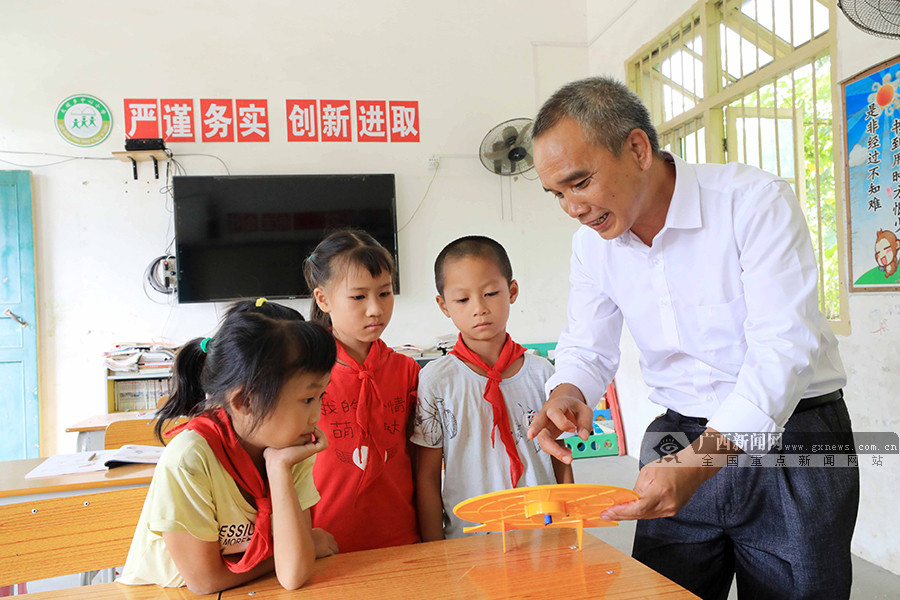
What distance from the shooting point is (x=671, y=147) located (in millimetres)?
4238

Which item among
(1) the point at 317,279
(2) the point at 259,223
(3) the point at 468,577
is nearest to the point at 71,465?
(1) the point at 317,279

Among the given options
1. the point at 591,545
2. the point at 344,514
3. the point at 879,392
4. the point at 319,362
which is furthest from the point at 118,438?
the point at 879,392

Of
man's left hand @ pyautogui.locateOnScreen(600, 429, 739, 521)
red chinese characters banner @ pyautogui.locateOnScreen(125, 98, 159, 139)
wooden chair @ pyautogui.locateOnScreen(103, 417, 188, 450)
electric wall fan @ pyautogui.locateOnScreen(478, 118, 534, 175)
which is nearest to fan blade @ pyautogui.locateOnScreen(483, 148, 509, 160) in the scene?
electric wall fan @ pyautogui.locateOnScreen(478, 118, 534, 175)

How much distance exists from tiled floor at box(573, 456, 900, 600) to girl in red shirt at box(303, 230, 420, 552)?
1497 millimetres

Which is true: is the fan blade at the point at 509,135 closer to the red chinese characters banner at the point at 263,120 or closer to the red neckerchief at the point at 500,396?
the red chinese characters banner at the point at 263,120

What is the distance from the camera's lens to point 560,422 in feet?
4.06

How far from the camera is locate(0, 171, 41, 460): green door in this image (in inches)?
170

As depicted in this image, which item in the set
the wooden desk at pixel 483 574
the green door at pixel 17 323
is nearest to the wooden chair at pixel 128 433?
the wooden desk at pixel 483 574

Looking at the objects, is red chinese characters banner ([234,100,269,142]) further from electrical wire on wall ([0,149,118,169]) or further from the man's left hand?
the man's left hand

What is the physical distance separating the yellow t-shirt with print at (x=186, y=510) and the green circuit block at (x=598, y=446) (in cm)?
366

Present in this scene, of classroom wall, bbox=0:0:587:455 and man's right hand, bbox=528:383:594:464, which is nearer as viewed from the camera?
man's right hand, bbox=528:383:594:464

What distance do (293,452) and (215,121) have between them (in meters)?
4.05

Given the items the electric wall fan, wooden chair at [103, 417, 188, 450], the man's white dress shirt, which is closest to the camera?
the man's white dress shirt

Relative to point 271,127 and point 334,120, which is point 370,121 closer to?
point 334,120
